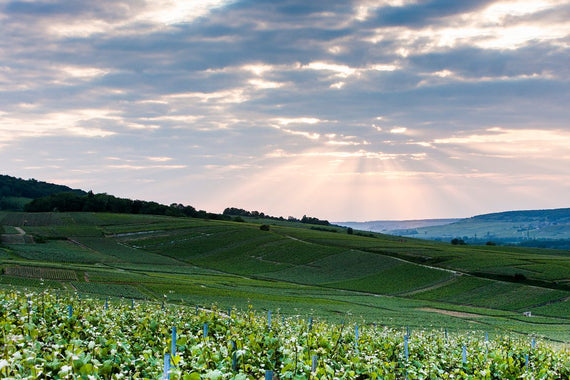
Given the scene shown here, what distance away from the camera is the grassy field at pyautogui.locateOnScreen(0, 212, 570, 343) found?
58656 millimetres

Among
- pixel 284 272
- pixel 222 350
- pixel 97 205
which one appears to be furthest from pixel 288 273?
pixel 97 205

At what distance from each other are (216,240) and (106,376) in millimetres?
119162

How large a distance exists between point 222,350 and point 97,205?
17338 centimetres

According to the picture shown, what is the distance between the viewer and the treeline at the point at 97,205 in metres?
173

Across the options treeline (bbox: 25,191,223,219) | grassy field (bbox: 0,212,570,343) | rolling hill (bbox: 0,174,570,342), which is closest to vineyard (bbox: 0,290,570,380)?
rolling hill (bbox: 0,174,570,342)

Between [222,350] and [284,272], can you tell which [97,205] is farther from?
[222,350]

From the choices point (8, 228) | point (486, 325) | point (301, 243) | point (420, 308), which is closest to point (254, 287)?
Answer: point (420, 308)

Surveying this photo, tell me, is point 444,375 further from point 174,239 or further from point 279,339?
point 174,239

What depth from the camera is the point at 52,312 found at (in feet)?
64.3

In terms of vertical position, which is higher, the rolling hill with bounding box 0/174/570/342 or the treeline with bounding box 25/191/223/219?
the treeline with bounding box 25/191/223/219

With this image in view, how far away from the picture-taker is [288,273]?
3905 inches

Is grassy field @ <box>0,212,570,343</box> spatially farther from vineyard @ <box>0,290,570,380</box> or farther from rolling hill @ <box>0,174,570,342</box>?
vineyard @ <box>0,290,570,380</box>

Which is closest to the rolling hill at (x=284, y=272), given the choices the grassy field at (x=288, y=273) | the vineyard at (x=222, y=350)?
the grassy field at (x=288, y=273)

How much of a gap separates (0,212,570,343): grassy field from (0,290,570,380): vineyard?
1813 cm
